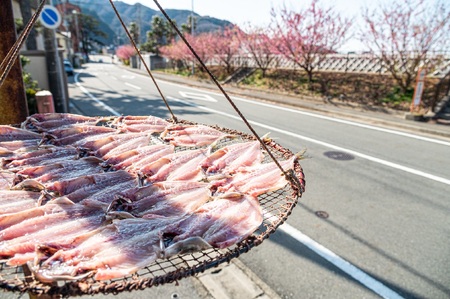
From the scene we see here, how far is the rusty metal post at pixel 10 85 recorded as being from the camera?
177 inches

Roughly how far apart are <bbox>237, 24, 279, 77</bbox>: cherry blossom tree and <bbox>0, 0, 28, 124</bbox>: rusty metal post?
21.6m

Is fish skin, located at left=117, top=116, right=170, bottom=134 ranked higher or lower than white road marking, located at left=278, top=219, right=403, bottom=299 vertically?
higher

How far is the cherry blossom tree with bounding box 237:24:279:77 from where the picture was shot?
81.3 feet

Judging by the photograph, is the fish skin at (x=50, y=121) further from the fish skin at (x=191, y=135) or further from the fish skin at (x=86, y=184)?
Result: the fish skin at (x=86, y=184)

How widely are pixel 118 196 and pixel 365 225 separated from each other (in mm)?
4515

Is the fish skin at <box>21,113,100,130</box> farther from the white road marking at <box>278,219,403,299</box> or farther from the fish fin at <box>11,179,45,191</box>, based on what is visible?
the white road marking at <box>278,219,403,299</box>

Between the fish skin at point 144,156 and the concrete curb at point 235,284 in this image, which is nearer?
the fish skin at point 144,156

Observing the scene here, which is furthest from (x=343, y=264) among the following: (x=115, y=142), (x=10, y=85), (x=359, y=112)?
(x=359, y=112)

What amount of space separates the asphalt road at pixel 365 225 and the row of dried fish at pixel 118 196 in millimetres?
1968

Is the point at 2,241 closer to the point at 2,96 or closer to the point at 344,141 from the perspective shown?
the point at 2,96

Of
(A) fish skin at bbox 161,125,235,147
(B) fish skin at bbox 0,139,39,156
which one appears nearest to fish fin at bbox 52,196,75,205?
(B) fish skin at bbox 0,139,39,156

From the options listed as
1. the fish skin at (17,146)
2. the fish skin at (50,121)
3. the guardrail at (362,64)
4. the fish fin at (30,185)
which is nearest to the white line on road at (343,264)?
the fish skin at (50,121)

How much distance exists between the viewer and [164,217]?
2094 mm

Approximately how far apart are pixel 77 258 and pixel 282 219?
1.30 metres
